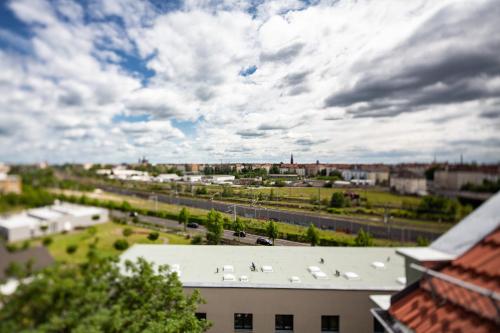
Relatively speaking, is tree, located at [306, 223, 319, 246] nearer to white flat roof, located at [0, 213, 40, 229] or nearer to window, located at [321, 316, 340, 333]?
window, located at [321, 316, 340, 333]

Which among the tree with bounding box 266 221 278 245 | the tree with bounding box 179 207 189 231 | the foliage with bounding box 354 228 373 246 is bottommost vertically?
the foliage with bounding box 354 228 373 246

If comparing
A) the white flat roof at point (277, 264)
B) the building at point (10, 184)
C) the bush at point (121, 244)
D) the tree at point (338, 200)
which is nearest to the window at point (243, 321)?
the white flat roof at point (277, 264)

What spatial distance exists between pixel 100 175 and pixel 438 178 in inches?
130

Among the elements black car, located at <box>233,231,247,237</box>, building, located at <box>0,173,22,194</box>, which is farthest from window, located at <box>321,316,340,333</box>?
building, located at <box>0,173,22,194</box>

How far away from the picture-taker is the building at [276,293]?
4660mm

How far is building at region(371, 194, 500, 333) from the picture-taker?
6.35ft

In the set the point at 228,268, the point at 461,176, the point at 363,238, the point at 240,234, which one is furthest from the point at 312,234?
the point at 228,268

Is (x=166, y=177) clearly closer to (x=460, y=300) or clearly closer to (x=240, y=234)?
(x=240, y=234)

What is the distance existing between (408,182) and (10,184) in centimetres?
331

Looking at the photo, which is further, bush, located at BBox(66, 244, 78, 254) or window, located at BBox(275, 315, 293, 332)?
window, located at BBox(275, 315, 293, 332)

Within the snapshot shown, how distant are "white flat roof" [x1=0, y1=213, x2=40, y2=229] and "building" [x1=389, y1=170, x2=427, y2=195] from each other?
3.06 metres

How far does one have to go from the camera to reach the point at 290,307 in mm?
4688

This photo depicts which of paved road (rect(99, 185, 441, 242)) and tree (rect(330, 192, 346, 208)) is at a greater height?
tree (rect(330, 192, 346, 208))

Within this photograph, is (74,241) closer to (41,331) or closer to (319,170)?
(41,331)
